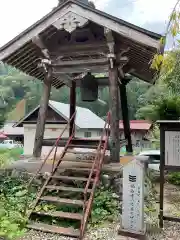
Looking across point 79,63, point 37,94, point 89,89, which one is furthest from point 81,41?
point 37,94

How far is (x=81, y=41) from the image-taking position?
7.60 meters

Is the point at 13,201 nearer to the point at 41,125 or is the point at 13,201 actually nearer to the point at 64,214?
the point at 64,214

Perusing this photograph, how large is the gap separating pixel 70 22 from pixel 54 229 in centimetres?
474

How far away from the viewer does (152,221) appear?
5273 mm

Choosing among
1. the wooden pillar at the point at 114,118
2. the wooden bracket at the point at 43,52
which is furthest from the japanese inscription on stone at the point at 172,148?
the wooden bracket at the point at 43,52

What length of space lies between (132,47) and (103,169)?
3.28 metres

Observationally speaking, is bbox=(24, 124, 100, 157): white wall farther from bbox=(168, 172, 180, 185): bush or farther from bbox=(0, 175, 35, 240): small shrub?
bbox=(0, 175, 35, 240): small shrub

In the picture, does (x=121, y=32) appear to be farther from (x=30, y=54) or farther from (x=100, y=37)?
(x=30, y=54)

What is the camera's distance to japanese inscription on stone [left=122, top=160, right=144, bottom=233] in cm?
454

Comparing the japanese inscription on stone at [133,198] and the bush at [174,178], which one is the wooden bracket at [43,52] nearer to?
the japanese inscription on stone at [133,198]

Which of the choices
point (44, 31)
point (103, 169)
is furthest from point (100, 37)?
point (103, 169)

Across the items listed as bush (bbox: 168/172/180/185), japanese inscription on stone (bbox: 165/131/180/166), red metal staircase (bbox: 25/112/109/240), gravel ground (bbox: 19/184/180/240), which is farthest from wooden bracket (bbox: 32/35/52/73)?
bush (bbox: 168/172/180/185)

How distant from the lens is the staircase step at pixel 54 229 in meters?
4.52

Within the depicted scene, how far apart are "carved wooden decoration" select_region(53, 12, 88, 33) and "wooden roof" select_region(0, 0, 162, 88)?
4 cm
